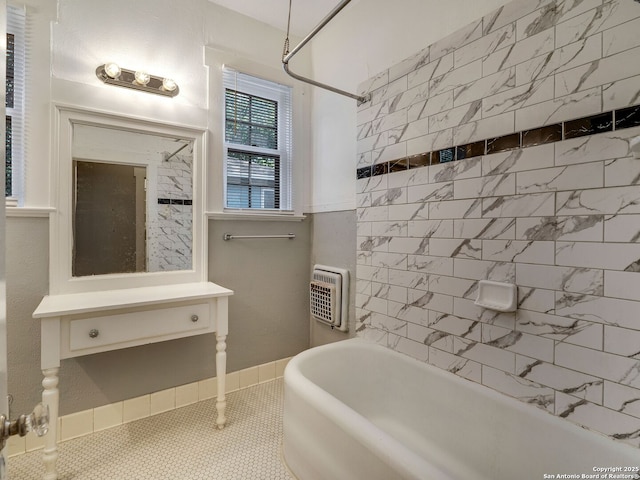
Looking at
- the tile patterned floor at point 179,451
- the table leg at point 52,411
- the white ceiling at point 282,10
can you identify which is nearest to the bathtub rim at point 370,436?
the tile patterned floor at point 179,451

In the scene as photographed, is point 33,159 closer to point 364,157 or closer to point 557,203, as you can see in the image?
point 364,157

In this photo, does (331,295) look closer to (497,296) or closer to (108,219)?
(497,296)

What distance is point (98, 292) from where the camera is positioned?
1740mm

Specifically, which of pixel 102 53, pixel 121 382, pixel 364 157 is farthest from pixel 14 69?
pixel 364 157

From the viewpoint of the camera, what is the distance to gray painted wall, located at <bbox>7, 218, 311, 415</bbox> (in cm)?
158

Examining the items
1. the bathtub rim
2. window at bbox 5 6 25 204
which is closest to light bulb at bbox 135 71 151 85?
window at bbox 5 6 25 204

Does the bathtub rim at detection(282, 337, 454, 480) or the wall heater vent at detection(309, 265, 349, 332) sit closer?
the bathtub rim at detection(282, 337, 454, 480)

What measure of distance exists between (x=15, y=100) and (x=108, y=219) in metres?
0.71

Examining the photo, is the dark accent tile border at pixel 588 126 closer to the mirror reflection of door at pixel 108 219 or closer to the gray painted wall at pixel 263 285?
the gray painted wall at pixel 263 285

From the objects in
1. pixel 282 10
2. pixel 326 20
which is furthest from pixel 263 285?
pixel 282 10

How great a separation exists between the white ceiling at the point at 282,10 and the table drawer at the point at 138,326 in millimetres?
1996

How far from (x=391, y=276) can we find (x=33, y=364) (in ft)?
6.47

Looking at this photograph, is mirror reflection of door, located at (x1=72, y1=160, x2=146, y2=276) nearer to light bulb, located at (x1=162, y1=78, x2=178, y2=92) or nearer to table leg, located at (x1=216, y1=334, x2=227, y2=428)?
light bulb, located at (x1=162, y1=78, x2=178, y2=92)

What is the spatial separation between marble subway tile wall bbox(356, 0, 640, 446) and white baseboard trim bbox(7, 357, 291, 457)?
46.2 inches
